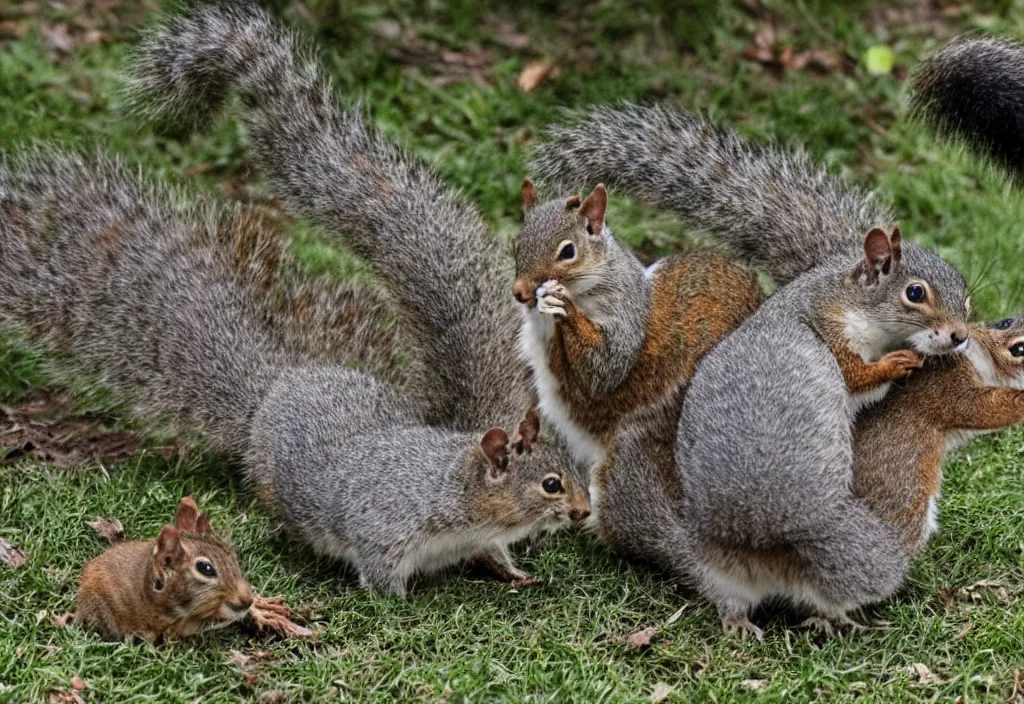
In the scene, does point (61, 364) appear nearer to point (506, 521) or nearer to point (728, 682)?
point (506, 521)

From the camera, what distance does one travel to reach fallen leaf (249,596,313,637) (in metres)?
4.12

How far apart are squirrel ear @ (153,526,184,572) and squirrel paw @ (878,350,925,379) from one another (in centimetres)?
210

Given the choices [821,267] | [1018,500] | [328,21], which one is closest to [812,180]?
[821,267]

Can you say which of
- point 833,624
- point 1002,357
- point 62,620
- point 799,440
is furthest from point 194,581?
point 1002,357

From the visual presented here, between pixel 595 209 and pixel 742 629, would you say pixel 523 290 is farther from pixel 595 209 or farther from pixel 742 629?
pixel 742 629

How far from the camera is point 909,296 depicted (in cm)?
397

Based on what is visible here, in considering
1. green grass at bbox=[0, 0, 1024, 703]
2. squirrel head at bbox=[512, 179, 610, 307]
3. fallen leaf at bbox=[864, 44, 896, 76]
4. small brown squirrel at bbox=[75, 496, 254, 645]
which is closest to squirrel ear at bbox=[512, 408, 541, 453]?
squirrel head at bbox=[512, 179, 610, 307]

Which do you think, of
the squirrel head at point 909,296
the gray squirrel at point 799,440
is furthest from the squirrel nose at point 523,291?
the squirrel head at point 909,296

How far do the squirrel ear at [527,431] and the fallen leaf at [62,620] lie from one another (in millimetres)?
1440

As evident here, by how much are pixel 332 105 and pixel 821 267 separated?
1.92 meters

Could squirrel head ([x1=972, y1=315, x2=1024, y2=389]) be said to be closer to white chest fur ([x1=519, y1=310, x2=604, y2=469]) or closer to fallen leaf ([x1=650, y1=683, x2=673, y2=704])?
white chest fur ([x1=519, y1=310, x2=604, y2=469])

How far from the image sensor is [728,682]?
3984 millimetres

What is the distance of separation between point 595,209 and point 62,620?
204 cm

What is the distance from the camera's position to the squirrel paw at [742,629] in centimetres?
420
